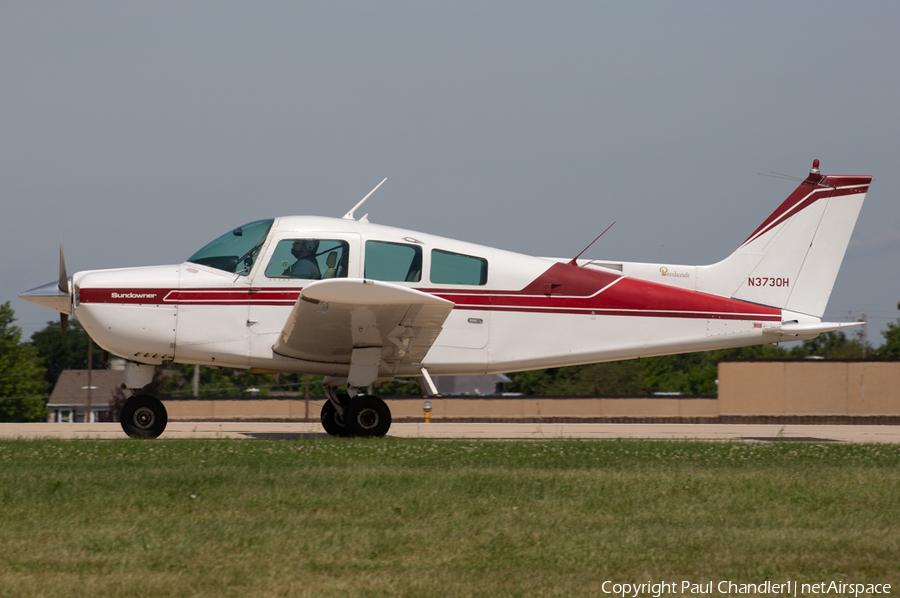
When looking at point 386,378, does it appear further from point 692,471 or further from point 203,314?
point 692,471

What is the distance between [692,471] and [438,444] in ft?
9.75

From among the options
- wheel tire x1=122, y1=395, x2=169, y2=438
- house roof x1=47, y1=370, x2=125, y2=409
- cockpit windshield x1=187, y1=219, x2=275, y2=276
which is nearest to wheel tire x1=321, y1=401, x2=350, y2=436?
wheel tire x1=122, y1=395, x2=169, y2=438

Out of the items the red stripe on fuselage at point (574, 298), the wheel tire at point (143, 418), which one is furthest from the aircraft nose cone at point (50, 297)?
the wheel tire at point (143, 418)

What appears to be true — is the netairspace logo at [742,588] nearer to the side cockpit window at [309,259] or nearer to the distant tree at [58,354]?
the side cockpit window at [309,259]

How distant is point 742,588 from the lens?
429 cm

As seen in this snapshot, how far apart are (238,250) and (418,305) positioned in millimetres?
2471

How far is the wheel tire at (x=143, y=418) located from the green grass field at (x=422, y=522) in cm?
189

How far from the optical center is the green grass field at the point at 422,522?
442 centimetres

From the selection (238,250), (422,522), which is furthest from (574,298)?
(422,522)

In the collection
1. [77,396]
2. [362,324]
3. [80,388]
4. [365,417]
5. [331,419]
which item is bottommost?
[77,396]

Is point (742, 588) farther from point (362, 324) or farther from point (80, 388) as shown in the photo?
point (80, 388)

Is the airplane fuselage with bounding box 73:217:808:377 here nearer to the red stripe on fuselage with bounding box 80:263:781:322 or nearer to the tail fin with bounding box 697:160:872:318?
the red stripe on fuselage with bounding box 80:263:781:322

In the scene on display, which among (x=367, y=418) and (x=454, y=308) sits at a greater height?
(x=454, y=308)

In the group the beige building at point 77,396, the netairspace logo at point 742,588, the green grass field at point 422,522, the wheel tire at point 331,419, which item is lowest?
the beige building at point 77,396
